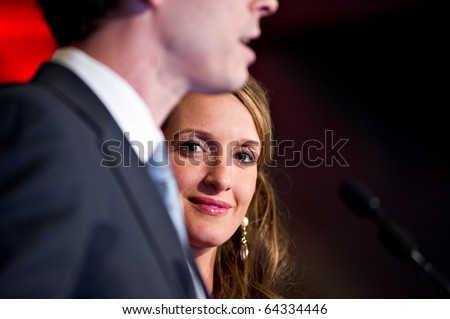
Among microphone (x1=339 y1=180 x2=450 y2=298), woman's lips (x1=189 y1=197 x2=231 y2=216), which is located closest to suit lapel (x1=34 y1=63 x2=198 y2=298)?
microphone (x1=339 y1=180 x2=450 y2=298)

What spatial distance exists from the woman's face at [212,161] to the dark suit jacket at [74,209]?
0.74 meters

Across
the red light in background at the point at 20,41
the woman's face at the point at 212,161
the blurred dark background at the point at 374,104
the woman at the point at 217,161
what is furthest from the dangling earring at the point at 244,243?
the red light in background at the point at 20,41

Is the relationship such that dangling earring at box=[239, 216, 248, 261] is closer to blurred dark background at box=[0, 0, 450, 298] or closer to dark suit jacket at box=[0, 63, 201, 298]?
blurred dark background at box=[0, 0, 450, 298]

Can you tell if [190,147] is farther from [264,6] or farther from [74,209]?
[74,209]

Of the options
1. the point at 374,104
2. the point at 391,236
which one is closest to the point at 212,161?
the point at 374,104

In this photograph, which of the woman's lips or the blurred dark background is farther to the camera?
the blurred dark background

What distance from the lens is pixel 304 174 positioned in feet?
5.93

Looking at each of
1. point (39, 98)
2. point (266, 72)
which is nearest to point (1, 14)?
point (266, 72)

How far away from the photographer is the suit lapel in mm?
668

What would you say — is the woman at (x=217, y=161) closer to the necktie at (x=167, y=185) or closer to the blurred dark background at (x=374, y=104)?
the blurred dark background at (x=374, y=104)

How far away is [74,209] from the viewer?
1.99 feet

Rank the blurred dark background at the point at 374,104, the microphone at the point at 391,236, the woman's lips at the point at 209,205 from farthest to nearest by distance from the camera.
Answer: the blurred dark background at the point at 374,104 < the woman's lips at the point at 209,205 < the microphone at the point at 391,236

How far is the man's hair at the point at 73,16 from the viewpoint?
79 cm

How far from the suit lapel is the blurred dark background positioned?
2.96 ft
